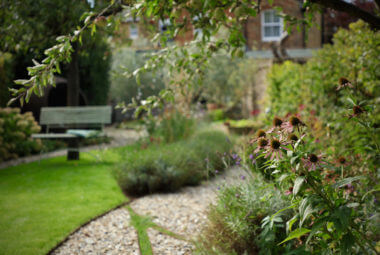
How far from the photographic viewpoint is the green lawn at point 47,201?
256 cm

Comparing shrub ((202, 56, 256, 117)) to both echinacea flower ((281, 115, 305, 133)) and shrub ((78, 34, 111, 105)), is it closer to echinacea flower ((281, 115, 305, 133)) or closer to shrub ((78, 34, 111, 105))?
shrub ((78, 34, 111, 105))

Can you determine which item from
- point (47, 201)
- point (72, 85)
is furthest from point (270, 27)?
point (47, 201)

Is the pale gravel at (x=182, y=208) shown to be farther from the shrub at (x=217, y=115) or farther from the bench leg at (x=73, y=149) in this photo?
the shrub at (x=217, y=115)

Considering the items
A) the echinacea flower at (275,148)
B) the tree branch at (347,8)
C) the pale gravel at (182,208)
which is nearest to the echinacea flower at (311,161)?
the echinacea flower at (275,148)

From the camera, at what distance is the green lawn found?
8.39 feet

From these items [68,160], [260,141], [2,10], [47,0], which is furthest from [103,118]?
[260,141]

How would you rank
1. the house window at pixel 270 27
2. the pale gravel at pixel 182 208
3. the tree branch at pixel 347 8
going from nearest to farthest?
the tree branch at pixel 347 8 < the pale gravel at pixel 182 208 < the house window at pixel 270 27

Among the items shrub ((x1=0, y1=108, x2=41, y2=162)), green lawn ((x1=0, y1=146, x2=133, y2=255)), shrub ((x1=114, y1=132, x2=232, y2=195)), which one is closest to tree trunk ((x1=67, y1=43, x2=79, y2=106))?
shrub ((x1=0, y1=108, x2=41, y2=162))

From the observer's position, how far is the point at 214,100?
14195 millimetres

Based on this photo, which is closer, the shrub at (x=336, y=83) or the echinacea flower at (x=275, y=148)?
the echinacea flower at (x=275, y=148)

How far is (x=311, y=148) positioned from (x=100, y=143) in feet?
23.3

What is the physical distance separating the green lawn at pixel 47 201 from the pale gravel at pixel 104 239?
12 centimetres

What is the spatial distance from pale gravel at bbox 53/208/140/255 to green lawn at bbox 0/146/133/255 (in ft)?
0.39

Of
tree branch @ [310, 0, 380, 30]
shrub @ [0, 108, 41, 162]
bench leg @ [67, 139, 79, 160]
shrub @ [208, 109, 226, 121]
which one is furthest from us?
shrub @ [208, 109, 226, 121]
